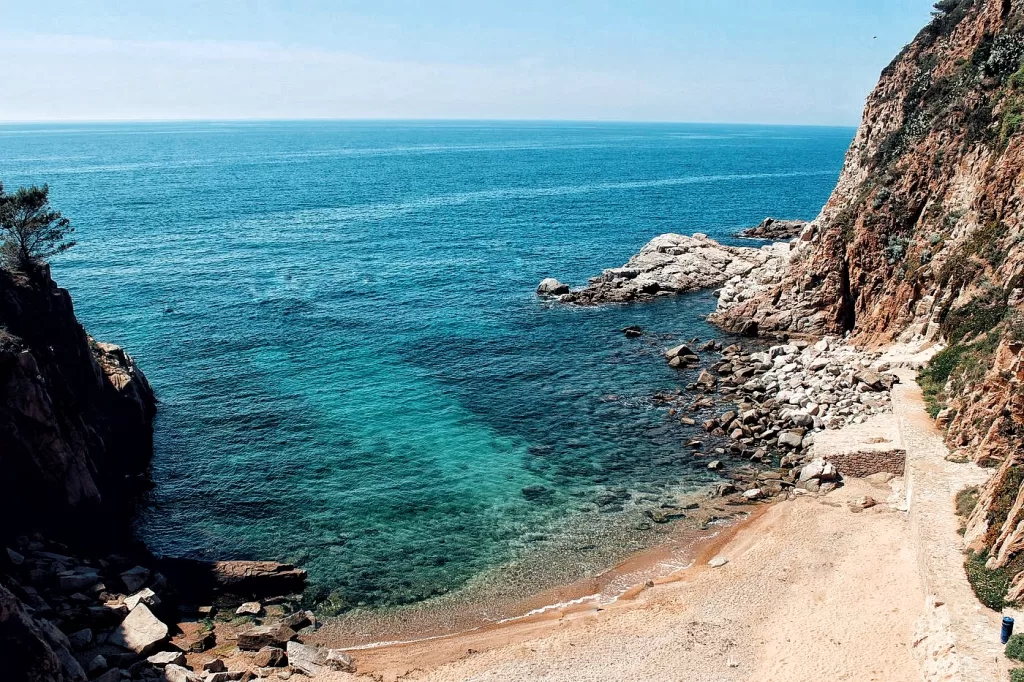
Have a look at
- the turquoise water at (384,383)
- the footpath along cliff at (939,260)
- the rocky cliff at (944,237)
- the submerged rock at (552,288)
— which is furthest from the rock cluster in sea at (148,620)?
the submerged rock at (552,288)

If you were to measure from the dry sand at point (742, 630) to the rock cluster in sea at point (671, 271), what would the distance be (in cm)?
4570

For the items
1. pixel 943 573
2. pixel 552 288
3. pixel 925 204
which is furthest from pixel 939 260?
pixel 552 288

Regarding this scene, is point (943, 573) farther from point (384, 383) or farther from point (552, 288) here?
point (552, 288)

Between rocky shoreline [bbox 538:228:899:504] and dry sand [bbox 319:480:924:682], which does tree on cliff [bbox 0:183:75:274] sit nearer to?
dry sand [bbox 319:480:924:682]

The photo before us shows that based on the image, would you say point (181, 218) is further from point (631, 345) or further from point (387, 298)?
point (631, 345)

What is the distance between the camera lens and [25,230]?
4381 centimetres

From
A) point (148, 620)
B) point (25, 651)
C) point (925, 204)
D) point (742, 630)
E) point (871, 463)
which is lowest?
point (742, 630)

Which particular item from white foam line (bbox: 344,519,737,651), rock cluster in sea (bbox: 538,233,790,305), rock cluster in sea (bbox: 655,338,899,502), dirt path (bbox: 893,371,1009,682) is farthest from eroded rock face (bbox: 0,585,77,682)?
rock cluster in sea (bbox: 538,233,790,305)

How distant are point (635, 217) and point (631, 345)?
6699 centimetres

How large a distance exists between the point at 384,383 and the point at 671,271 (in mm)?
40656

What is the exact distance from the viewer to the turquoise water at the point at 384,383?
133 feet

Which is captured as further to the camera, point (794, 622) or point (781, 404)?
point (781, 404)

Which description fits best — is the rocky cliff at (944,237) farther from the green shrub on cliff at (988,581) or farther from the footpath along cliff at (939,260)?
the green shrub on cliff at (988,581)

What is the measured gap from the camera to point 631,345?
66625 mm
